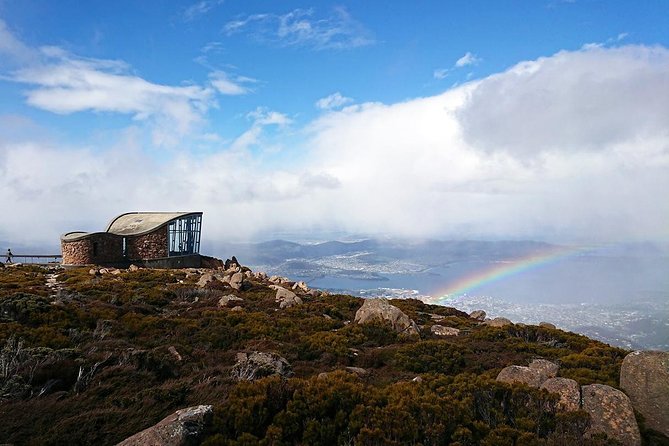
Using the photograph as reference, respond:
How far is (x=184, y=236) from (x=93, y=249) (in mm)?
7673

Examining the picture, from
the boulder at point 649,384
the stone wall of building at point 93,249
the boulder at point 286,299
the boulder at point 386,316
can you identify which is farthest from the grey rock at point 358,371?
the stone wall of building at point 93,249

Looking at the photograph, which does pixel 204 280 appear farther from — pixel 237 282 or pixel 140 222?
pixel 140 222

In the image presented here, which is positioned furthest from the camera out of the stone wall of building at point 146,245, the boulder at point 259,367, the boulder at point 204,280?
the stone wall of building at point 146,245

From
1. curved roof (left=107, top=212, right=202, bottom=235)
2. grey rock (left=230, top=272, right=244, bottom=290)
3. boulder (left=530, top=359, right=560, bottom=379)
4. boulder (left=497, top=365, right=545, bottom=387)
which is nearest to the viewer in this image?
boulder (left=497, top=365, right=545, bottom=387)

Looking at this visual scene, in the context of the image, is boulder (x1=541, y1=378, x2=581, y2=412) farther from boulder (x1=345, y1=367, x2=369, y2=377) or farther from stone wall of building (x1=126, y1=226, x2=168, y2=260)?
stone wall of building (x1=126, y1=226, x2=168, y2=260)

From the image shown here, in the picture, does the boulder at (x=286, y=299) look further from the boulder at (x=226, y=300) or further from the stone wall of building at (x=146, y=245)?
the stone wall of building at (x=146, y=245)

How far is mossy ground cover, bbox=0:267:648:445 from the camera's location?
532 cm

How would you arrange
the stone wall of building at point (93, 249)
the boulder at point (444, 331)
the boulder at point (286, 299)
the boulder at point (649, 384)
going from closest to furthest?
the boulder at point (649, 384), the boulder at point (444, 331), the boulder at point (286, 299), the stone wall of building at point (93, 249)

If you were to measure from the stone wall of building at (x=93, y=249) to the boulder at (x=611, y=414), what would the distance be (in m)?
36.4

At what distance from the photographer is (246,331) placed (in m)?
13.1

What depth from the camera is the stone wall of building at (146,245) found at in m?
35.7

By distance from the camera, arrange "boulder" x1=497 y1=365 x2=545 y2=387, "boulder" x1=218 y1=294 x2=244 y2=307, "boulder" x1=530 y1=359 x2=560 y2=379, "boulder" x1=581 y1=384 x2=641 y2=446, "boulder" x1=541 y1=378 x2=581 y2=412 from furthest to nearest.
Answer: "boulder" x1=218 y1=294 x2=244 y2=307 → "boulder" x1=530 y1=359 x2=560 y2=379 → "boulder" x1=497 y1=365 x2=545 y2=387 → "boulder" x1=541 y1=378 x2=581 y2=412 → "boulder" x1=581 y1=384 x2=641 y2=446

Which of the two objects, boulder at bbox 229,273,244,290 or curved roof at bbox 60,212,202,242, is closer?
boulder at bbox 229,273,244,290

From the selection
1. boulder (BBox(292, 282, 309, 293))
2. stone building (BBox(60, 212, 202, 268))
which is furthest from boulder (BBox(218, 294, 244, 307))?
stone building (BBox(60, 212, 202, 268))
